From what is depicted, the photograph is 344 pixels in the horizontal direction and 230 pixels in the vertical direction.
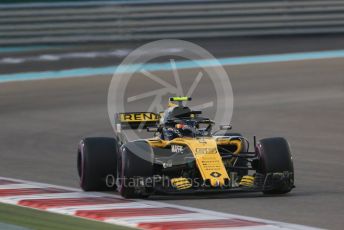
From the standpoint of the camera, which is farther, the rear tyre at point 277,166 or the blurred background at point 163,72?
the blurred background at point 163,72

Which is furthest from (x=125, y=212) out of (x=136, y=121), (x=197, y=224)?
(x=136, y=121)

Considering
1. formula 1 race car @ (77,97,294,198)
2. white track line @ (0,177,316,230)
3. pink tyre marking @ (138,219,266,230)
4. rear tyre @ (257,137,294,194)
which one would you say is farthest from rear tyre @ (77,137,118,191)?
pink tyre marking @ (138,219,266,230)

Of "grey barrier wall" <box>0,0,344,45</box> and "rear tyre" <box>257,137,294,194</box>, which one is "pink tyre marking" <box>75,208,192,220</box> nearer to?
"rear tyre" <box>257,137,294,194</box>

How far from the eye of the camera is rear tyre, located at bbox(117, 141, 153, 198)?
10.7m

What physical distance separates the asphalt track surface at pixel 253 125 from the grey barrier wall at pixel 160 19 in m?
2.16

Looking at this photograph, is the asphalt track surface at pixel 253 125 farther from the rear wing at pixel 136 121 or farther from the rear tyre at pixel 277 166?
the rear wing at pixel 136 121

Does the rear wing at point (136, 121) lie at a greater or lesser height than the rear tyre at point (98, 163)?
greater

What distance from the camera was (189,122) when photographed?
11.4 metres

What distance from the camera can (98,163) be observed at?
1146 cm

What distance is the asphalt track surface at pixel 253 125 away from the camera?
34.9 ft

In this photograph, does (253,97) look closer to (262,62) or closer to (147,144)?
(262,62)

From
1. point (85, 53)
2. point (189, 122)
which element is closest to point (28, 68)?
point (85, 53)

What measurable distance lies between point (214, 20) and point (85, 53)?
10.5 feet

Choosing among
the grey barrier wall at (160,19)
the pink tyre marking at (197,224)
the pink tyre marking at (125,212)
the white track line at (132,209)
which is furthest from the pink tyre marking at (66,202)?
the grey barrier wall at (160,19)
